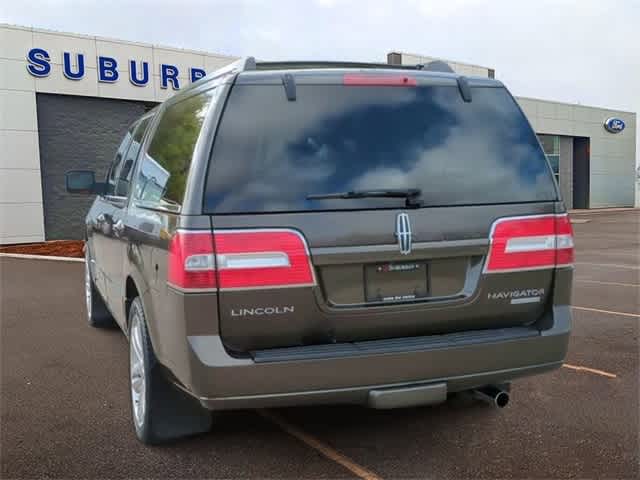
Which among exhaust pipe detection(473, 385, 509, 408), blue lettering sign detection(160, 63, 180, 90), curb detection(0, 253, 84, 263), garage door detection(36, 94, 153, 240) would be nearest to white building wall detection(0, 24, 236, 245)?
garage door detection(36, 94, 153, 240)

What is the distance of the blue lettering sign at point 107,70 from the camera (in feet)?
59.1

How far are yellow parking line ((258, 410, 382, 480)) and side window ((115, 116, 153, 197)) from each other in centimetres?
178

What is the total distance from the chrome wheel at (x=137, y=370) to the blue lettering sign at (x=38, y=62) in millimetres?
15521

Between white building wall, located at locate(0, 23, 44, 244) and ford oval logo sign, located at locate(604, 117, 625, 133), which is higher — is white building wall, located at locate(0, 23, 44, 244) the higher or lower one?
the lower one

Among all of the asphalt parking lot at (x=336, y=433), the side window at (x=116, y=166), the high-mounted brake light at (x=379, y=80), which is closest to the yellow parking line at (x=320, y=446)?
the asphalt parking lot at (x=336, y=433)

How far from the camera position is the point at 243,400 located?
2799 millimetres

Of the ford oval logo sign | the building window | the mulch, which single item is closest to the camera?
the mulch

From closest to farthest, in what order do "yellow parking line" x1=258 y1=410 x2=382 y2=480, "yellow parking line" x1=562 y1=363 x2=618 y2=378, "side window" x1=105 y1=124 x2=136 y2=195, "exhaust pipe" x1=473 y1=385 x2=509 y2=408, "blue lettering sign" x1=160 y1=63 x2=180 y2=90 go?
1. "yellow parking line" x1=258 y1=410 x2=382 y2=480
2. "exhaust pipe" x1=473 y1=385 x2=509 y2=408
3. "yellow parking line" x1=562 y1=363 x2=618 y2=378
4. "side window" x1=105 y1=124 x2=136 y2=195
5. "blue lettering sign" x1=160 y1=63 x2=180 y2=90

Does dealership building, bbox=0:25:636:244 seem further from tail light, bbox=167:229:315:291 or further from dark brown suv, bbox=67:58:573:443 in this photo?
tail light, bbox=167:229:315:291

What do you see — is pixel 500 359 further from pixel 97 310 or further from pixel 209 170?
pixel 97 310

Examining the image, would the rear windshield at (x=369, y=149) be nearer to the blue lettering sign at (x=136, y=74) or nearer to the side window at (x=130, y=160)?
the side window at (x=130, y=160)

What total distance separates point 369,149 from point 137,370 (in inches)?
75.5

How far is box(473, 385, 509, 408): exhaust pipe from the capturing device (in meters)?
3.31

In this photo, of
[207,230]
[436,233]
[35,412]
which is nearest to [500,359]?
[436,233]
